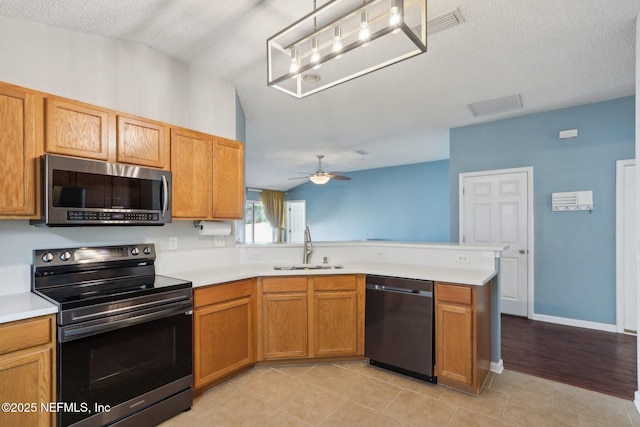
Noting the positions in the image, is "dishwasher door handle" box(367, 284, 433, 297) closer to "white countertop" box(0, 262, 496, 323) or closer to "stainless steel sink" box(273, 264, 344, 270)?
"white countertop" box(0, 262, 496, 323)

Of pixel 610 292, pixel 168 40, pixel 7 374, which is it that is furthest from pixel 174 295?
pixel 610 292

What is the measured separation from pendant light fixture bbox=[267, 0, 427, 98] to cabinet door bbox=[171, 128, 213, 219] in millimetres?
816

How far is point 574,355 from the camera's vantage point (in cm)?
308

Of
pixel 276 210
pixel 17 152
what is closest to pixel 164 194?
pixel 17 152

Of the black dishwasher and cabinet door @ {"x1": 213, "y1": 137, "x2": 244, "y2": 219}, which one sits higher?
cabinet door @ {"x1": 213, "y1": 137, "x2": 244, "y2": 219}

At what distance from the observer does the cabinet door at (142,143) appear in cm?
223

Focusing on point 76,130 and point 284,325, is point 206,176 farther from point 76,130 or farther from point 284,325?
point 284,325

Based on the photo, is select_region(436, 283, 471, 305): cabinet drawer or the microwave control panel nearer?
the microwave control panel

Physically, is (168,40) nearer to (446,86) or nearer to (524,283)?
(446,86)

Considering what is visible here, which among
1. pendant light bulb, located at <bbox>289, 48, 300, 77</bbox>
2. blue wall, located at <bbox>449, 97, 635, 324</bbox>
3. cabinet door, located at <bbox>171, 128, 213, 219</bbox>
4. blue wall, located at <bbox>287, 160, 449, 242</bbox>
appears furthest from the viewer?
blue wall, located at <bbox>287, 160, 449, 242</bbox>

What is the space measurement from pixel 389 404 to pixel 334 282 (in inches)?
39.1

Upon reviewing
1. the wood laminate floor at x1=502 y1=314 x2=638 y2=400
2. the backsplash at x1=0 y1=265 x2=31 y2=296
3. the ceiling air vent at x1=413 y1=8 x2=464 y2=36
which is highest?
the ceiling air vent at x1=413 y1=8 x2=464 y2=36

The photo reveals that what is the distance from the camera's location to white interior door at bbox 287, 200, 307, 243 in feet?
33.3

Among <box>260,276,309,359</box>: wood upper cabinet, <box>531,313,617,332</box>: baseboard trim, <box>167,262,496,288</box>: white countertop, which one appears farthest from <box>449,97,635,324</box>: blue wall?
<box>260,276,309,359</box>: wood upper cabinet
